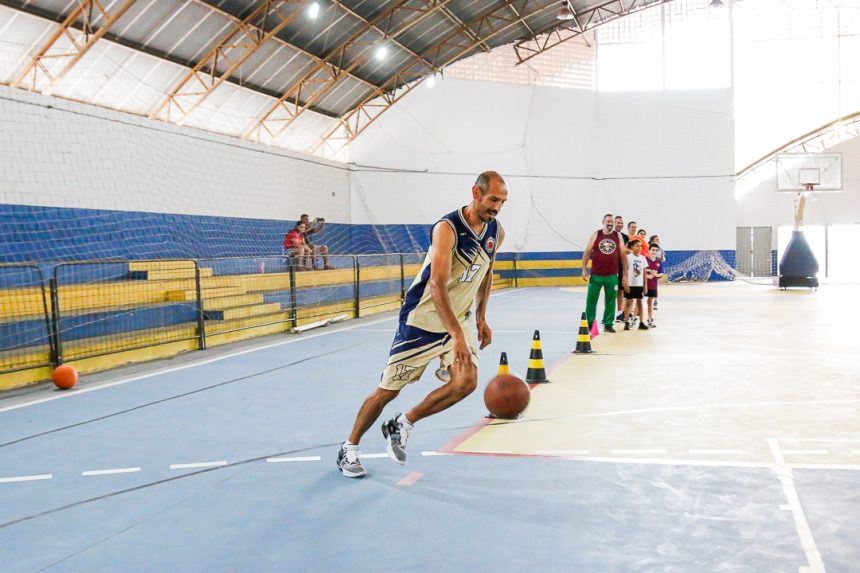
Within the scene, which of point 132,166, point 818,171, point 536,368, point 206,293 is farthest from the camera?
point 818,171

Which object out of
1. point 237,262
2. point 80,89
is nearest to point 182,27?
point 80,89

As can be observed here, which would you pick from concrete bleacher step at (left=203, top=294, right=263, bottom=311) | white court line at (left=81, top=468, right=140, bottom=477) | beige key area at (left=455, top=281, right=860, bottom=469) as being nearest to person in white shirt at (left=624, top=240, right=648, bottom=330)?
beige key area at (left=455, top=281, right=860, bottom=469)

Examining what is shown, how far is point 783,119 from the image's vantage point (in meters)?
37.7

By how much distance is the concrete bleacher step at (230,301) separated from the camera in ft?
49.2

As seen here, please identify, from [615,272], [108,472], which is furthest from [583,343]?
[108,472]

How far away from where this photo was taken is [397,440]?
5.16 metres

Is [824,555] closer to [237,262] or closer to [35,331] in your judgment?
[35,331]

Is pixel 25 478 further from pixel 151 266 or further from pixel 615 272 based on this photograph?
pixel 151 266

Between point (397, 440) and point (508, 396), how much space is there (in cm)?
141

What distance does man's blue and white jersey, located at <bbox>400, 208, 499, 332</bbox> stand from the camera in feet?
16.5

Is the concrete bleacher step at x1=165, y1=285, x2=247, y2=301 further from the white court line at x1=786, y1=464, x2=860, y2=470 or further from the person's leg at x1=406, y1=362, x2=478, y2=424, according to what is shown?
the white court line at x1=786, y1=464, x2=860, y2=470

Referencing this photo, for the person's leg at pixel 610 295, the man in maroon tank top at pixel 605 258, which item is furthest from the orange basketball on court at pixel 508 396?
the person's leg at pixel 610 295

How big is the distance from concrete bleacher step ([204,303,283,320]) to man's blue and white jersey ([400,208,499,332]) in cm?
994

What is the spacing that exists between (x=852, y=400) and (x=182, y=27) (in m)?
18.2
